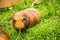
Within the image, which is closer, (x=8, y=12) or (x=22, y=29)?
(x=22, y=29)

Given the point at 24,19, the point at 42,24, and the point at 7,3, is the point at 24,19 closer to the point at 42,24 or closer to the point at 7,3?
the point at 42,24

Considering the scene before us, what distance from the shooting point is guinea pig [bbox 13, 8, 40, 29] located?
3.70m

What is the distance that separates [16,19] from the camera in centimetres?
372

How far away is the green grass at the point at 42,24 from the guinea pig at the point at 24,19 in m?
0.19

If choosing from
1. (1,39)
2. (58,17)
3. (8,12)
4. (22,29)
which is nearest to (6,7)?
(8,12)

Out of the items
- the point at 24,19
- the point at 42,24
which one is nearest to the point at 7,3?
the point at 42,24

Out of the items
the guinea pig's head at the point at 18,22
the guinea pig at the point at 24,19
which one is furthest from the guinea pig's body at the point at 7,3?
the guinea pig's head at the point at 18,22

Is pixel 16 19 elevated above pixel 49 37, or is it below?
above

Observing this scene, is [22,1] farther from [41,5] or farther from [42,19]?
[42,19]

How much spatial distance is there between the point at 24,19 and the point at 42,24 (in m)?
0.75

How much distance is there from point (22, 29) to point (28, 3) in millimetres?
1534

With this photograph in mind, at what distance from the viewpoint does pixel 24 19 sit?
12.4 feet

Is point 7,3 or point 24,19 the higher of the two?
point 24,19

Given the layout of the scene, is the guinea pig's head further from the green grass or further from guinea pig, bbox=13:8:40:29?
the green grass
